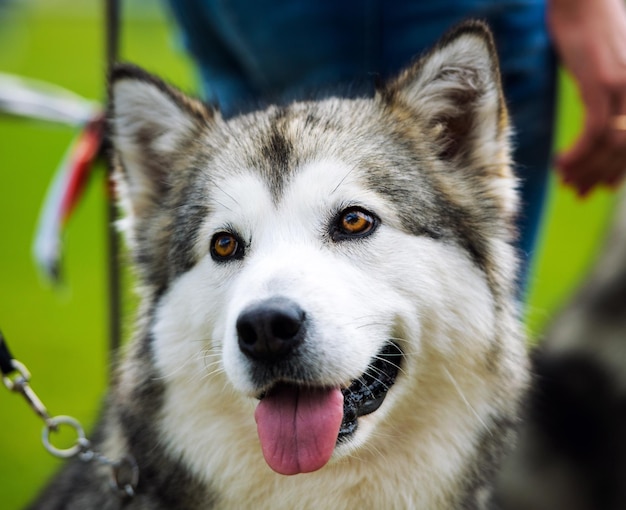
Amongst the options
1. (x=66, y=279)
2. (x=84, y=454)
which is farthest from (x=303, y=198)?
(x=66, y=279)

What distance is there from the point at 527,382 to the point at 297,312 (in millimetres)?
1010

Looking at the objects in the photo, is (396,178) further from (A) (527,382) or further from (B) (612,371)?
(B) (612,371)

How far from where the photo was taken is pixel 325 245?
249 cm

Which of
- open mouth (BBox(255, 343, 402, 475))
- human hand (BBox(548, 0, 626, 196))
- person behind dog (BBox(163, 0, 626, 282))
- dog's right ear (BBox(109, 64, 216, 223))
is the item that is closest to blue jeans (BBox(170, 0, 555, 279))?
person behind dog (BBox(163, 0, 626, 282))

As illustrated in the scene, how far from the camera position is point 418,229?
8.43ft

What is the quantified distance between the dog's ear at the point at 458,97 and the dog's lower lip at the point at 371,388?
2.48 feet

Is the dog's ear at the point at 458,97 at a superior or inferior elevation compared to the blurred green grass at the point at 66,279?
superior

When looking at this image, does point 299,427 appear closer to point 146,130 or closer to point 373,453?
point 373,453

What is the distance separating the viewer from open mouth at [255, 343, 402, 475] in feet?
7.55

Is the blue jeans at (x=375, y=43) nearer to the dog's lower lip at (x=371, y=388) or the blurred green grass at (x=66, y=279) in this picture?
the blurred green grass at (x=66, y=279)

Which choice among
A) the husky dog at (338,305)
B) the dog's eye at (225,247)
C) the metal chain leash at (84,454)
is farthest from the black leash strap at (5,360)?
the dog's eye at (225,247)

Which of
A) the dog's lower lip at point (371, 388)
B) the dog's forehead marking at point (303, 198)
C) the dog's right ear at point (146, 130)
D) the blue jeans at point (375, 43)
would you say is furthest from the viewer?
the blue jeans at point (375, 43)

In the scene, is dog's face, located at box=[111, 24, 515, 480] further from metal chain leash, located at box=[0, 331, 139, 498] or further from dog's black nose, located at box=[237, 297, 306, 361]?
metal chain leash, located at box=[0, 331, 139, 498]

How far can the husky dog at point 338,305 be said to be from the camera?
92.0 inches
